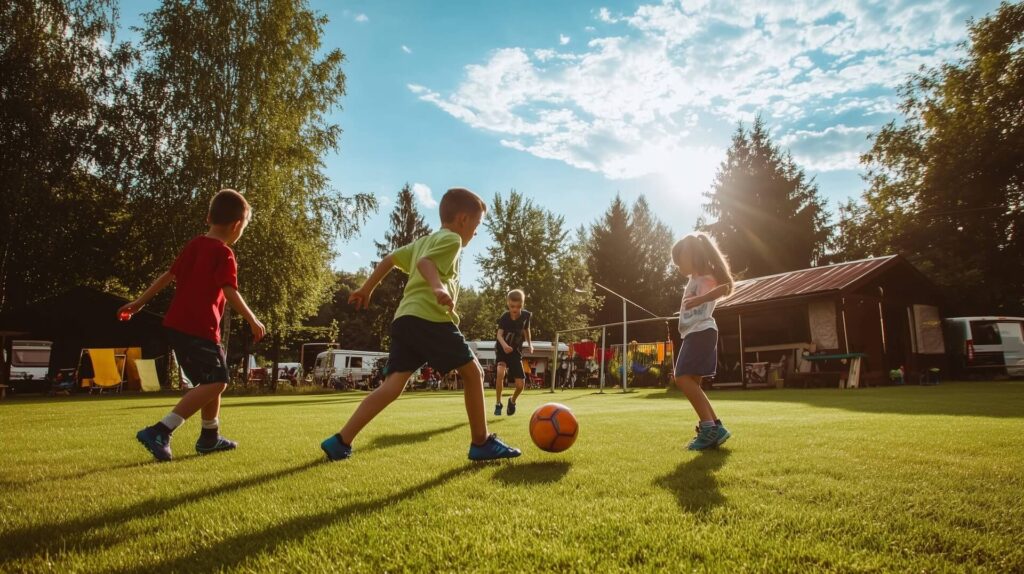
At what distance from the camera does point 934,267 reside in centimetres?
2469

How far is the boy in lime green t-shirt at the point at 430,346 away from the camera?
364 centimetres

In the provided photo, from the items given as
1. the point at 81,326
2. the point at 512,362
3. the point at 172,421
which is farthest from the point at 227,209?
the point at 81,326

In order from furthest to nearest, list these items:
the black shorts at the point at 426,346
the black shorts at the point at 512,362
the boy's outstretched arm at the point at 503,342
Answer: the black shorts at the point at 512,362
the boy's outstretched arm at the point at 503,342
the black shorts at the point at 426,346

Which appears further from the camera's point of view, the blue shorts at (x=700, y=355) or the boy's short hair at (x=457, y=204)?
the blue shorts at (x=700, y=355)

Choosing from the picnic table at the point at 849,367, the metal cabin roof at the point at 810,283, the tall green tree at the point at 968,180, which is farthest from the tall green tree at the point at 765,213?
the picnic table at the point at 849,367

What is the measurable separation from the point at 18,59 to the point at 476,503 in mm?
22793

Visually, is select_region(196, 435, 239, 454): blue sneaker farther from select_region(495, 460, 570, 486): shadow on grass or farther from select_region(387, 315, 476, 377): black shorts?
select_region(495, 460, 570, 486): shadow on grass

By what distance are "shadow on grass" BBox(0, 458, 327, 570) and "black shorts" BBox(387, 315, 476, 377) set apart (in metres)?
1.26

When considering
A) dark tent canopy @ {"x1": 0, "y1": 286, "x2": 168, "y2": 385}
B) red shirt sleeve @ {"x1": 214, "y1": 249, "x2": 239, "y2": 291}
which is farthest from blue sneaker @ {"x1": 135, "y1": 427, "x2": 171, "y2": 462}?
dark tent canopy @ {"x1": 0, "y1": 286, "x2": 168, "y2": 385}

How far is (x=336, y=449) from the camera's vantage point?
3.78 metres

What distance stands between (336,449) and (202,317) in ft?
4.76

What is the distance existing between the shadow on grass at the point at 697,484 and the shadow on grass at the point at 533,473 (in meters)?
0.58

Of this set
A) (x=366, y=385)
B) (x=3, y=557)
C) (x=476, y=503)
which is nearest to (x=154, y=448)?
(x=3, y=557)

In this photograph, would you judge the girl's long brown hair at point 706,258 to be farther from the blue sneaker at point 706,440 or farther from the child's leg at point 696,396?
the blue sneaker at point 706,440
